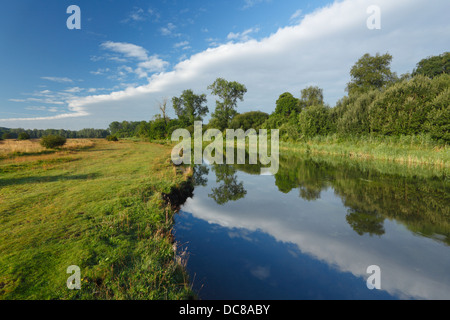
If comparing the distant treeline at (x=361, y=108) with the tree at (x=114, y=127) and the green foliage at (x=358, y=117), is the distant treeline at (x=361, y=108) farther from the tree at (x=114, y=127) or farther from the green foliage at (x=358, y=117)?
the tree at (x=114, y=127)

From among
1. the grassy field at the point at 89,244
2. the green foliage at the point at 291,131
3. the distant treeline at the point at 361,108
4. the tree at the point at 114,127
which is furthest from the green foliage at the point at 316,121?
the tree at the point at 114,127

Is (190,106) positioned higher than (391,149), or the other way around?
(190,106)

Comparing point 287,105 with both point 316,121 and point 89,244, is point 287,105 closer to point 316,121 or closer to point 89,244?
point 316,121

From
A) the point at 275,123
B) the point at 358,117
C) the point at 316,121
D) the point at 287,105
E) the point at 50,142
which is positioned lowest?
the point at 50,142

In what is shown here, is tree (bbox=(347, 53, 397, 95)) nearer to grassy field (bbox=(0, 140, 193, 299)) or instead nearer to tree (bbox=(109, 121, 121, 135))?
grassy field (bbox=(0, 140, 193, 299))

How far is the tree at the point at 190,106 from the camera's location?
70319mm

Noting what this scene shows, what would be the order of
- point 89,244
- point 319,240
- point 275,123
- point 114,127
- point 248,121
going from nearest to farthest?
point 89,244, point 319,240, point 275,123, point 248,121, point 114,127

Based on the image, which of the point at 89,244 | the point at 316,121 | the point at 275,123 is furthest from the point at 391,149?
the point at 275,123

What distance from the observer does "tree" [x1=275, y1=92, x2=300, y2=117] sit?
2156 inches

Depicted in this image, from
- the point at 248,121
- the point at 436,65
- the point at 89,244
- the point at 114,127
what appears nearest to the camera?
the point at 89,244

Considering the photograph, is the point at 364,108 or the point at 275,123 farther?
the point at 275,123

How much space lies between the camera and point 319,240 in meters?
6.84

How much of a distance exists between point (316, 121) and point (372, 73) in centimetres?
1627

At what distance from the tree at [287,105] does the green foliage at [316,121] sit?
1987 cm
